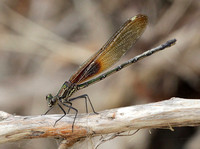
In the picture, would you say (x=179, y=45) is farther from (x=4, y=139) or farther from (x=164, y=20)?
(x=4, y=139)

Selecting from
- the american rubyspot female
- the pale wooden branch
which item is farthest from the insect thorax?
the pale wooden branch

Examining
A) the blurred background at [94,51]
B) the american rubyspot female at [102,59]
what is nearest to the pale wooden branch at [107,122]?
the american rubyspot female at [102,59]

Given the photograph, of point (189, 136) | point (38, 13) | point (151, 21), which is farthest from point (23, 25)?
point (189, 136)

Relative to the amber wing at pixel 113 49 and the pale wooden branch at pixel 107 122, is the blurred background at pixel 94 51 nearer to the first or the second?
the amber wing at pixel 113 49

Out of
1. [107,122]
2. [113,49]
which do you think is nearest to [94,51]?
[113,49]

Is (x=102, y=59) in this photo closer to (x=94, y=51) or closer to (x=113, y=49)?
(x=113, y=49)

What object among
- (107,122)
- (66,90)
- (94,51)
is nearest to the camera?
(107,122)
